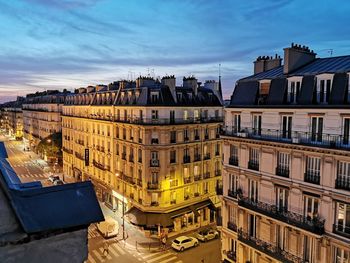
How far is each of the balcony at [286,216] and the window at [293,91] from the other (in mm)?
8621

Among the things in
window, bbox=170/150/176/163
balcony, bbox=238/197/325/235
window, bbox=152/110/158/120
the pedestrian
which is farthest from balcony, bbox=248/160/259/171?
the pedestrian

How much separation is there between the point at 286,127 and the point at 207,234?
22681mm

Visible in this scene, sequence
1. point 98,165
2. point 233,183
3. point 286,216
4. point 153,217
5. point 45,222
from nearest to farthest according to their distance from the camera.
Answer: point 45,222 → point 286,216 → point 233,183 → point 153,217 → point 98,165

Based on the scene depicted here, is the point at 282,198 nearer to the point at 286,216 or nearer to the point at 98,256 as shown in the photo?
the point at 286,216

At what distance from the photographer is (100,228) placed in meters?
42.8

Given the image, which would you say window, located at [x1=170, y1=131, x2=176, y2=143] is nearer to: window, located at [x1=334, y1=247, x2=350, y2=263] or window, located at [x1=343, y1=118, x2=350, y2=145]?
window, located at [x1=343, y1=118, x2=350, y2=145]

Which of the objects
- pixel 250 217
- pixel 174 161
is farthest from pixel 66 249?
pixel 174 161

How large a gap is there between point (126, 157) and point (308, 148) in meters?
30.2

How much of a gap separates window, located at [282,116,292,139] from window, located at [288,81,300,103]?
4.75 feet

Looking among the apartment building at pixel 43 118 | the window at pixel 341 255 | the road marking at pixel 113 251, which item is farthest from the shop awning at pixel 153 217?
the apartment building at pixel 43 118

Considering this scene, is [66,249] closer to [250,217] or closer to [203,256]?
[250,217]

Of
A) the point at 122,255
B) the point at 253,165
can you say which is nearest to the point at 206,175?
the point at 122,255

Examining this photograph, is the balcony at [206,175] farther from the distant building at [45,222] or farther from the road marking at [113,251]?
the distant building at [45,222]

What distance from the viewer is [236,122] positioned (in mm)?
29203
